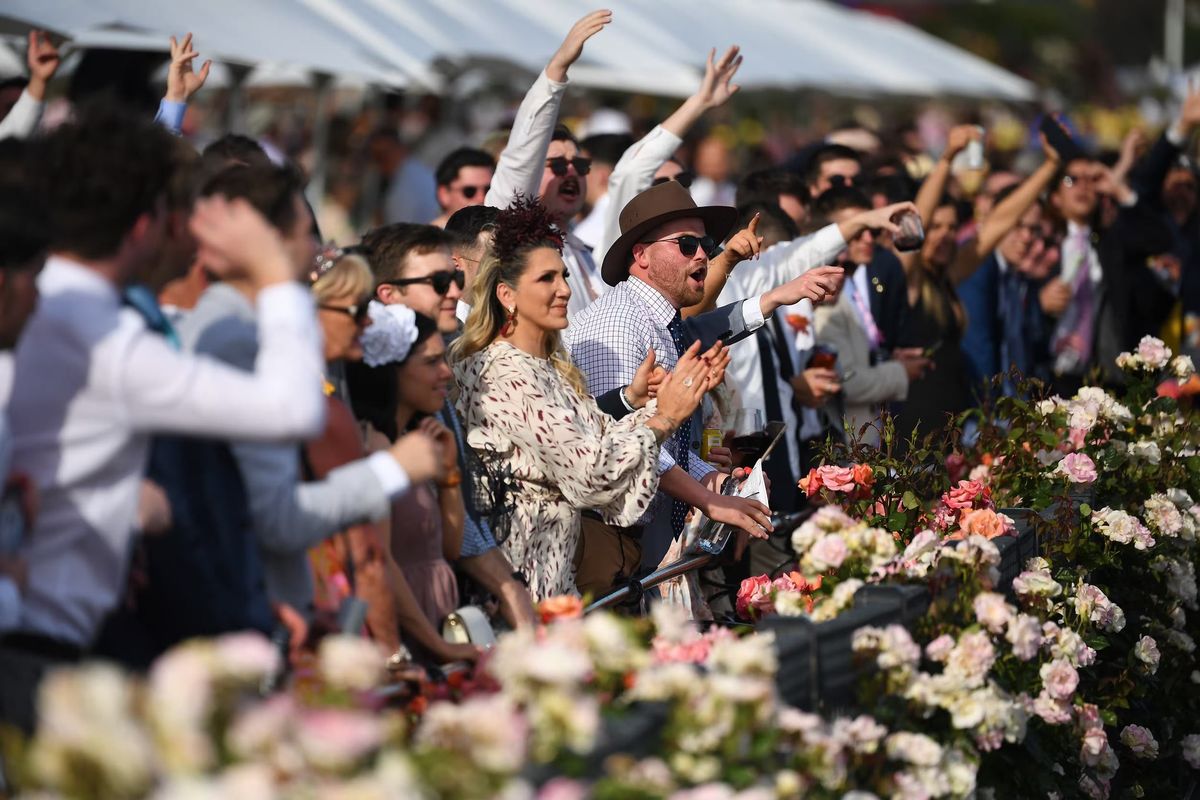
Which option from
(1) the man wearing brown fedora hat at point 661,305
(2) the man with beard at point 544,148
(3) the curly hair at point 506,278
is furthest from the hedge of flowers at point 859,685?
(2) the man with beard at point 544,148

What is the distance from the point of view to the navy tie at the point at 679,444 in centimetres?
634

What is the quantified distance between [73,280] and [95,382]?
0.70 feet

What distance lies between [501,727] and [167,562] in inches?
44.9

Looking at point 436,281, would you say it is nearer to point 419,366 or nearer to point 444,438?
point 419,366

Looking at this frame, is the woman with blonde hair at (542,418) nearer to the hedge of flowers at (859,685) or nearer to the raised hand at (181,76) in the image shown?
the hedge of flowers at (859,685)

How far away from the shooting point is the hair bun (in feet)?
18.6

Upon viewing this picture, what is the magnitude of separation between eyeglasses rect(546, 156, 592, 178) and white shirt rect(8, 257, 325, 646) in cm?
446

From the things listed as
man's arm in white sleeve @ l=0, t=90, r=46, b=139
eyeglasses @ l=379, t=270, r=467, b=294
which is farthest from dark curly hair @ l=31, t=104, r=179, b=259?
man's arm in white sleeve @ l=0, t=90, r=46, b=139

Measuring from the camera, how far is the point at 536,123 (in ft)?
23.7

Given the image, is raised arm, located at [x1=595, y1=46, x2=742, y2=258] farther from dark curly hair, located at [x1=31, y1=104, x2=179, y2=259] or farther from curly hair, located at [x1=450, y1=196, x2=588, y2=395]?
dark curly hair, located at [x1=31, y1=104, x2=179, y2=259]

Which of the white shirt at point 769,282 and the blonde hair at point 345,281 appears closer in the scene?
the blonde hair at point 345,281

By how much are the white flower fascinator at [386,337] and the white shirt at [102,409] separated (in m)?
1.06

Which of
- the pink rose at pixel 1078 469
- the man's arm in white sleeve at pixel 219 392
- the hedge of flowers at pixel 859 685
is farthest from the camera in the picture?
the pink rose at pixel 1078 469

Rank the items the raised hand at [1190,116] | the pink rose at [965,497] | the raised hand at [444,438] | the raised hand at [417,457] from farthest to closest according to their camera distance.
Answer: the raised hand at [1190,116] < the pink rose at [965,497] < the raised hand at [444,438] < the raised hand at [417,457]
